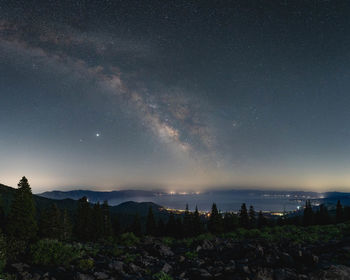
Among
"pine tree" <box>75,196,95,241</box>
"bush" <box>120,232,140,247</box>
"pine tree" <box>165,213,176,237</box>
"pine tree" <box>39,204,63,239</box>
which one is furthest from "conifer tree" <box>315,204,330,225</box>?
"pine tree" <box>39,204,63,239</box>

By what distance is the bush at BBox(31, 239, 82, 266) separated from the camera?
39.0 feet

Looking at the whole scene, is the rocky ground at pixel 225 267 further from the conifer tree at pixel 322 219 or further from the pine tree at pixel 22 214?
the conifer tree at pixel 322 219

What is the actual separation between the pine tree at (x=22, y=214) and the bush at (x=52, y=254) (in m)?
31.2

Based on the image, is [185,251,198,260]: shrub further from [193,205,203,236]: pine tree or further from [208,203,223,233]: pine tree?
[193,205,203,236]: pine tree

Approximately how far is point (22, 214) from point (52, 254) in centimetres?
3279

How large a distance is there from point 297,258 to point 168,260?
9.23 metres

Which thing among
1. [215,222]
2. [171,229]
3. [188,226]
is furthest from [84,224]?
[215,222]

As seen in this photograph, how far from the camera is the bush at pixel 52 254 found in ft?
39.0

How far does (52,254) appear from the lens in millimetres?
12352

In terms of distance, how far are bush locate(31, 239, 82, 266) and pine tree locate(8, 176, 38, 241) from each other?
31165mm

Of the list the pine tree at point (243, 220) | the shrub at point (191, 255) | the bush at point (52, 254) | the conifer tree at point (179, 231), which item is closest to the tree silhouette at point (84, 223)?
the conifer tree at point (179, 231)

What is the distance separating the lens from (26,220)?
37.2 metres

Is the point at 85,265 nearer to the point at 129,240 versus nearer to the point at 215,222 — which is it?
the point at 129,240

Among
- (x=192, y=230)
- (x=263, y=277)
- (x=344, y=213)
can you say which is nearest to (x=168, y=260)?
(x=263, y=277)
